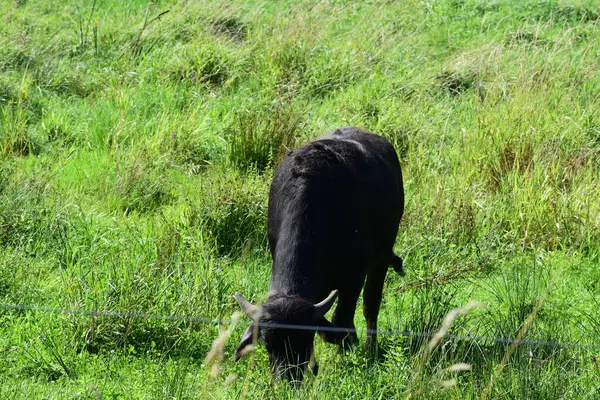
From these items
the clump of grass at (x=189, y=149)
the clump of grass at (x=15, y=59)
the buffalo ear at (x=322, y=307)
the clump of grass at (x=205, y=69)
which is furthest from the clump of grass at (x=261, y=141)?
the buffalo ear at (x=322, y=307)

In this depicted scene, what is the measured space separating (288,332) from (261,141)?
4511 millimetres

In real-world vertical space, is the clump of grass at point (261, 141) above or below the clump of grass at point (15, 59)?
below

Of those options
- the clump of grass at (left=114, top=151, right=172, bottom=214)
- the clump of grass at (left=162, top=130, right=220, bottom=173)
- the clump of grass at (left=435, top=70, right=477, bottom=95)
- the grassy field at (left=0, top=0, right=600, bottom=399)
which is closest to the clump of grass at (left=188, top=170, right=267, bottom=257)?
the grassy field at (left=0, top=0, right=600, bottom=399)

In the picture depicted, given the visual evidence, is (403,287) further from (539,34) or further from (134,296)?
(539,34)

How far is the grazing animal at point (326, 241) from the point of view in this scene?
5.25 metres

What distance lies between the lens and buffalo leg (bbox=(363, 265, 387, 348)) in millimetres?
6967

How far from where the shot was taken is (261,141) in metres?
9.52

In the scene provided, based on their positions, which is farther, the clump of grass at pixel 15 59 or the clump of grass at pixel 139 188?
the clump of grass at pixel 15 59

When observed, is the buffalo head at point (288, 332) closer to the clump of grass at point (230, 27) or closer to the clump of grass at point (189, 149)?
the clump of grass at point (189, 149)

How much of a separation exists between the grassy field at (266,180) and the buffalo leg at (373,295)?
0.21m

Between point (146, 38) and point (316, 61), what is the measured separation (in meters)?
2.35

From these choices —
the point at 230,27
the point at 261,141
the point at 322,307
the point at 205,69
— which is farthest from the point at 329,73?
the point at 322,307

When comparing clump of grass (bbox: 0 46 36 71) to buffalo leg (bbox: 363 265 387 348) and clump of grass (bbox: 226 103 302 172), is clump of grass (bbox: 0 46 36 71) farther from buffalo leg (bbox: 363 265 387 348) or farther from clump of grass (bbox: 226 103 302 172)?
buffalo leg (bbox: 363 265 387 348)

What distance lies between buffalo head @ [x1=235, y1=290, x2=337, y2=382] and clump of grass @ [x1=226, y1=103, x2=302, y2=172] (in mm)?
4192
